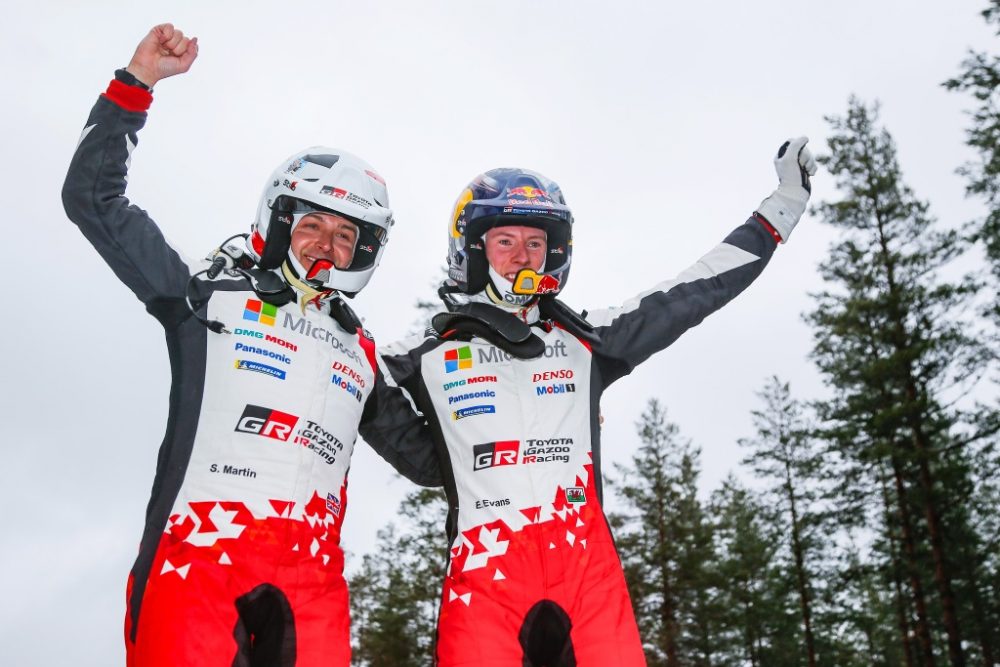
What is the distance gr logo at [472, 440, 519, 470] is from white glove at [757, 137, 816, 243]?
3158 mm

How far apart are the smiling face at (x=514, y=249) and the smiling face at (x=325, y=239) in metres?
1.03

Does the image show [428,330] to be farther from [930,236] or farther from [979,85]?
[930,236]

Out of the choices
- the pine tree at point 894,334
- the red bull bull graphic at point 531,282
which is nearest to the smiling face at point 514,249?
the red bull bull graphic at point 531,282

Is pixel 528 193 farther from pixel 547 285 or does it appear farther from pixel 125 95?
pixel 125 95

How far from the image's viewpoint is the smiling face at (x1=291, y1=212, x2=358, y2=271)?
5.33 m

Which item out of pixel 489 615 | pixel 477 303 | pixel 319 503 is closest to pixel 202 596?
pixel 319 503

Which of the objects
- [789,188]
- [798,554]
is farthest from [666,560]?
[789,188]

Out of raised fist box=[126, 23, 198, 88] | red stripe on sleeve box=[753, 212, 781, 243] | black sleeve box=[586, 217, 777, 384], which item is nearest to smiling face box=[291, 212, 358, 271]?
raised fist box=[126, 23, 198, 88]

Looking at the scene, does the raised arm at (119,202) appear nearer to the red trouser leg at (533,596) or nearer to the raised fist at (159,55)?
the raised fist at (159,55)

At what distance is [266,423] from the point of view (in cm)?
462

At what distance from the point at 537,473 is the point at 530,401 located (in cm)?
51

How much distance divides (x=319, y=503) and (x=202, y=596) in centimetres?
84

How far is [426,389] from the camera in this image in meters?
5.67

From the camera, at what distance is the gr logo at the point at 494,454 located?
522cm
